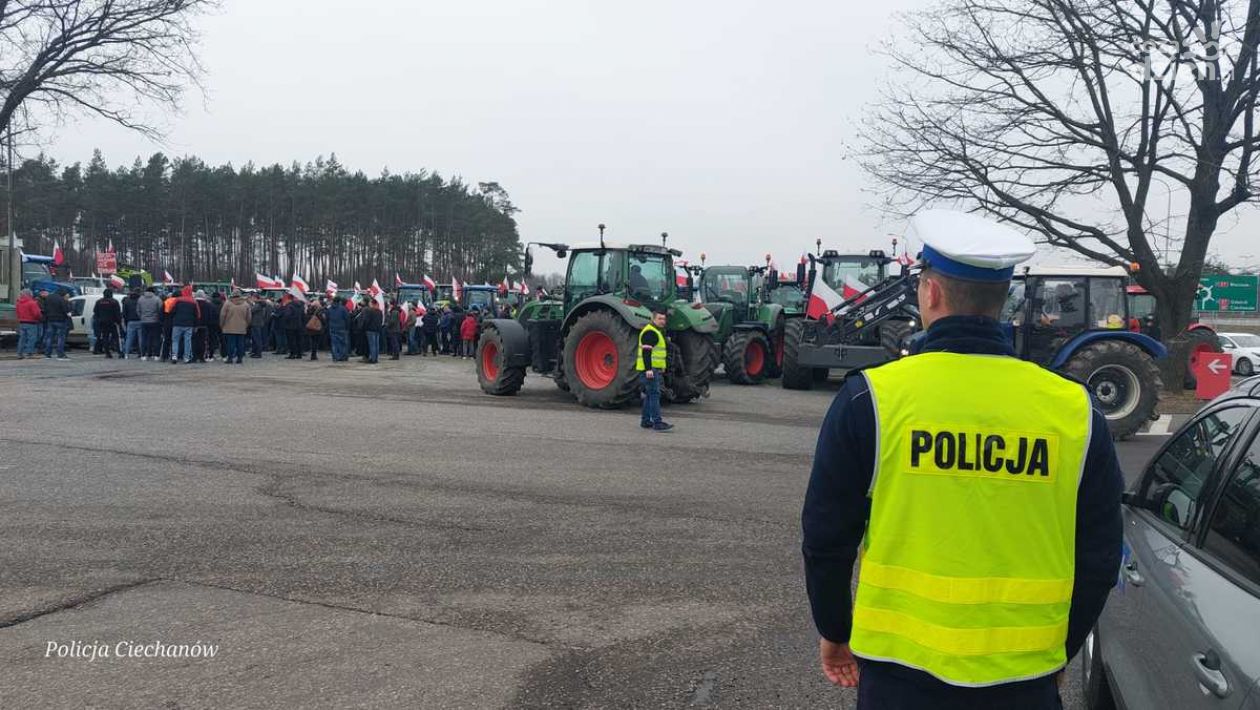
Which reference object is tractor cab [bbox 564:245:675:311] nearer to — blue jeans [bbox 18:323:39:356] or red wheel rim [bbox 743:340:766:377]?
red wheel rim [bbox 743:340:766:377]

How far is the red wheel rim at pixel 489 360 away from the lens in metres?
15.6

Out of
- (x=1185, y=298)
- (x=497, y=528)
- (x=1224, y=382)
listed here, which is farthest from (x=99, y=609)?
(x=1185, y=298)

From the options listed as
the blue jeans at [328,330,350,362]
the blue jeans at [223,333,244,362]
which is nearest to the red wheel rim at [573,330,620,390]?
the blue jeans at [223,333,244,362]

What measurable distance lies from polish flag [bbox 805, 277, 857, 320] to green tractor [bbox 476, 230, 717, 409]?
3.27 metres

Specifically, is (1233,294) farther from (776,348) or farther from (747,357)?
(747,357)

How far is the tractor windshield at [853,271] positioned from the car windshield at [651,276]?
4.53 metres

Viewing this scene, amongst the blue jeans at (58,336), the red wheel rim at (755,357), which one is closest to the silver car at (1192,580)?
the red wheel rim at (755,357)

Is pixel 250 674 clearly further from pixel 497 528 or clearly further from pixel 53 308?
pixel 53 308

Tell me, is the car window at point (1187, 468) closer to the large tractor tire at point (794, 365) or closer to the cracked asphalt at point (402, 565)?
the cracked asphalt at point (402, 565)

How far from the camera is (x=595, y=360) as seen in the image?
14102mm

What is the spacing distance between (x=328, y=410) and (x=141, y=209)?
2427 inches

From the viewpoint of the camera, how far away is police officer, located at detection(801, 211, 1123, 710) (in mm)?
2021

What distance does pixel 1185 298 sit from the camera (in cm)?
1744

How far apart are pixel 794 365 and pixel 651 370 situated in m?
6.33
